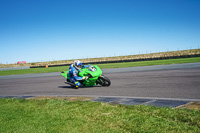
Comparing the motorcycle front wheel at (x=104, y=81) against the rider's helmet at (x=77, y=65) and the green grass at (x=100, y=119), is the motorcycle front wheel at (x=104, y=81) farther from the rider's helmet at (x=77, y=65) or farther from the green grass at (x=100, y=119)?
the green grass at (x=100, y=119)

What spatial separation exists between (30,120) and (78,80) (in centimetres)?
592

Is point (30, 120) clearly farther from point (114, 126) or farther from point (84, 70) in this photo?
point (84, 70)

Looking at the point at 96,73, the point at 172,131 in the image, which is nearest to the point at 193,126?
the point at 172,131

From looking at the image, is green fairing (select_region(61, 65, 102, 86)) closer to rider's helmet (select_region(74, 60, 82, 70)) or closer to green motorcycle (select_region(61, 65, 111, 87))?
green motorcycle (select_region(61, 65, 111, 87))

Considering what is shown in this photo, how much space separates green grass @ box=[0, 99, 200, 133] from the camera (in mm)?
3750

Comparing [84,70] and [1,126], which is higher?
[84,70]

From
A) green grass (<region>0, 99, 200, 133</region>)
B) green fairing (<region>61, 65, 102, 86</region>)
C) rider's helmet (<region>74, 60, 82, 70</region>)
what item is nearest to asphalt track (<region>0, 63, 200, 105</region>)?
green fairing (<region>61, 65, 102, 86</region>)

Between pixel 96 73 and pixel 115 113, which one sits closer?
pixel 115 113

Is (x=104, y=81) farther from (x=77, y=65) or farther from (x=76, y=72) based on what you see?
(x=77, y=65)

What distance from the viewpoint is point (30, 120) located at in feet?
15.3

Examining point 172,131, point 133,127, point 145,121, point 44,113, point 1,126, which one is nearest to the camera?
point 172,131

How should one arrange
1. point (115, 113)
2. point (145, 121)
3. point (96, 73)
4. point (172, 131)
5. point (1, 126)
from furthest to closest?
point (96, 73)
point (115, 113)
point (1, 126)
point (145, 121)
point (172, 131)

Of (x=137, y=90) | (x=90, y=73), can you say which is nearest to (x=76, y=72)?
(x=90, y=73)

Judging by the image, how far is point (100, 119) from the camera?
A: 4.41 meters
